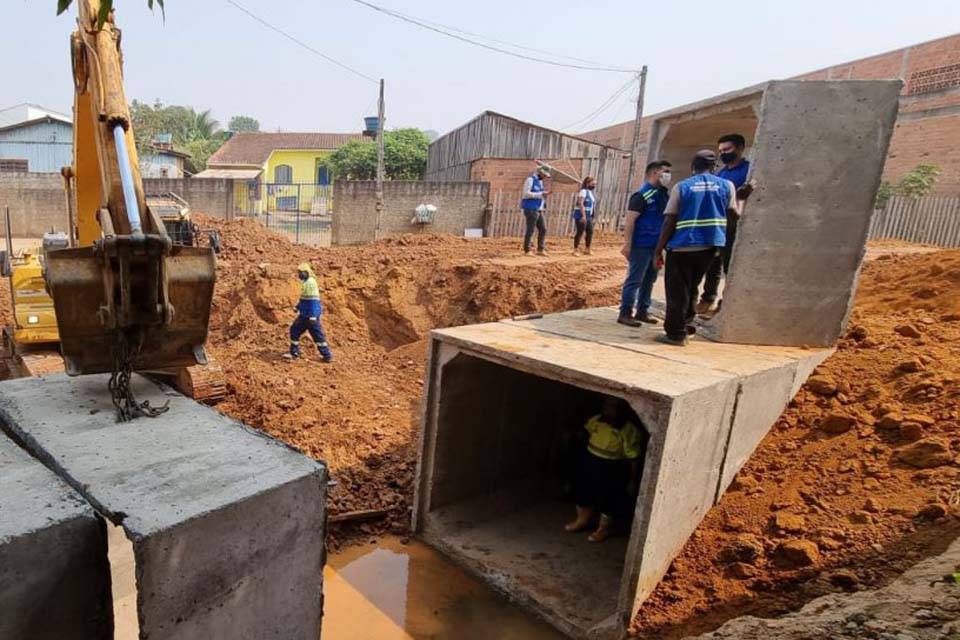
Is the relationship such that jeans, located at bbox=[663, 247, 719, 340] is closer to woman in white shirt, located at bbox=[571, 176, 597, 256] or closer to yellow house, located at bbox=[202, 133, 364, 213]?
woman in white shirt, located at bbox=[571, 176, 597, 256]

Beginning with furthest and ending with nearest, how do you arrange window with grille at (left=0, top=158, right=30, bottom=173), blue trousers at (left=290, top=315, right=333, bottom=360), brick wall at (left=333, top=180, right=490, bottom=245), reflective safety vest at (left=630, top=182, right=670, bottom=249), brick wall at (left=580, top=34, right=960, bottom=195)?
window with grille at (left=0, top=158, right=30, bottom=173), brick wall at (left=333, top=180, right=490, bottom=245), brick wall at (left=580, top=34, right=960, bottom=195), blue trousers at (left=290, top=315, right=333, bottom=360), reflective safety vest at (left=630, top=182, right=670, bottom=249)

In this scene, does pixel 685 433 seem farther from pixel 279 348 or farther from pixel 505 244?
pixel 505 244

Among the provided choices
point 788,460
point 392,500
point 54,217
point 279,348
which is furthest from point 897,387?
point 54,217

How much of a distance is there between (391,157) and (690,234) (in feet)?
102

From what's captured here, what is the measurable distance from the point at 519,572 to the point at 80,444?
3.29 meters

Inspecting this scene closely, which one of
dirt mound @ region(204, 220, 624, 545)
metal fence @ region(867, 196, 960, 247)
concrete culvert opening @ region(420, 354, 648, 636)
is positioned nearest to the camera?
concrete culvert opening @ region(420, 354, 648, 636)

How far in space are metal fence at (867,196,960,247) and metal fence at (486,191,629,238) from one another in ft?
23.3

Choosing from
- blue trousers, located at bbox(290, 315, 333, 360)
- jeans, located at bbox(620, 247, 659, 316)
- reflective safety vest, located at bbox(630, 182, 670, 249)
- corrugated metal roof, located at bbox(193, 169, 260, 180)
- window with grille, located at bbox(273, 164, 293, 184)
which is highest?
window with grille, located at bbox(273, 164, 293, 184)

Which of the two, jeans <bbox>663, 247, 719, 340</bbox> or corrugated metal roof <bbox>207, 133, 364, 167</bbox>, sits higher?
corrugated metal roof <bbox>207, 133, 364, 167</bbox>

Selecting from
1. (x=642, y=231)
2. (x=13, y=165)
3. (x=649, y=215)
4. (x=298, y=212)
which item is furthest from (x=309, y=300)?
(x=13, y=165)

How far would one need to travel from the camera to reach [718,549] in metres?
4.25

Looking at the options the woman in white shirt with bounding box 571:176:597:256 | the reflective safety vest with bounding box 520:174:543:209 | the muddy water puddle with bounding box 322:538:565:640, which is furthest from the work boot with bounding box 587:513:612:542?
the woman in white shirt with bounding box 571:176:597:256

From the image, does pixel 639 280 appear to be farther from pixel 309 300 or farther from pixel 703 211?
pixel 309 300

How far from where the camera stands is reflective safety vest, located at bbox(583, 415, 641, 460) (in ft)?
16.4
